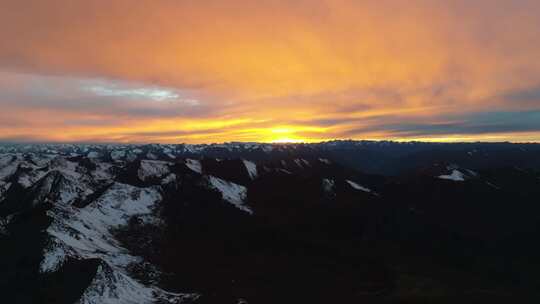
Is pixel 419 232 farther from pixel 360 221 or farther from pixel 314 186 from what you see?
pixel 314 186

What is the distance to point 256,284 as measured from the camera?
92312 mm

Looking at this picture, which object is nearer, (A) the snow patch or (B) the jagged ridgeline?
(B) the jagged ridgeline

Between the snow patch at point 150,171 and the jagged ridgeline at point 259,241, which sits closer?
the jagged ridgeline at point 259,241

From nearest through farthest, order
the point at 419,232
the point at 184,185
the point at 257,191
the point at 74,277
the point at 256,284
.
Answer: the point at 74,277, the point at 256,284, the point at 419,232, the point at 184,185, the point at 257,191

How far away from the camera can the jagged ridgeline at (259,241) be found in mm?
83125

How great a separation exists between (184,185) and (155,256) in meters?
56.0

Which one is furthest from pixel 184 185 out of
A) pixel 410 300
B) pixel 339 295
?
pixel 410 300

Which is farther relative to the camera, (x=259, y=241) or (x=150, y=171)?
(x=150, y=171)

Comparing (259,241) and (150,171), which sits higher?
(150,171)

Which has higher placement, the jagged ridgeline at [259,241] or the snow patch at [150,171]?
the snow patch at [150,171]

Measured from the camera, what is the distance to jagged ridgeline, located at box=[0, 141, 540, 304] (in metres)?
83.1

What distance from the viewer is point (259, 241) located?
407 ft

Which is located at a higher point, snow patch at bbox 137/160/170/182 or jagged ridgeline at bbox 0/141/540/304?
snow patch at bbox 137/160/170/182

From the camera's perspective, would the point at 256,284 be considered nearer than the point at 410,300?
No
